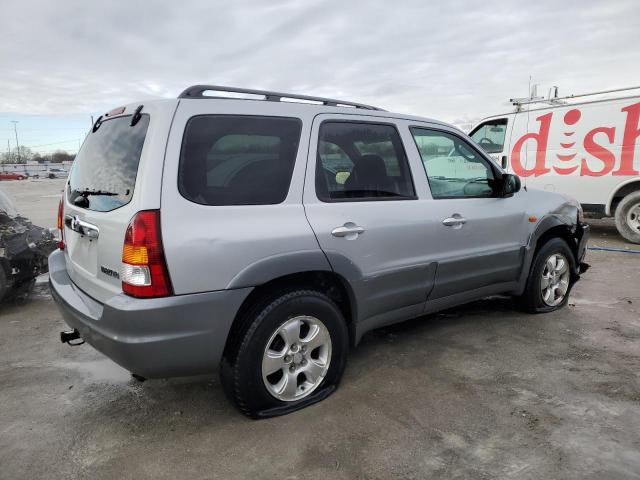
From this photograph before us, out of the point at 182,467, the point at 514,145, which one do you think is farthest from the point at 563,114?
the point at 182,467

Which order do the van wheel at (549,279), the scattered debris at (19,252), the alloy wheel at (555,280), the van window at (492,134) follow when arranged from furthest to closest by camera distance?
the van window at (492,134) → the scattered debris at (19,252) → the alloy wheel at (555,280) → the van wheel at (549,279)

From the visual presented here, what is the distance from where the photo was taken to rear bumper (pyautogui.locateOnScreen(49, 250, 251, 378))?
227 cm

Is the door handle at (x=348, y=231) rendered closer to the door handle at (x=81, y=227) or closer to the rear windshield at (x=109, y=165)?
the rear windshield at (x=109, y=165)

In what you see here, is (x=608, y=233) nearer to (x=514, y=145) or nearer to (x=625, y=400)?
(x=514, y=145)

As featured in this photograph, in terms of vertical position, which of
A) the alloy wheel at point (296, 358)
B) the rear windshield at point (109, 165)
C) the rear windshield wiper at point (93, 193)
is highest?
the rear windshield at point (109, 165)

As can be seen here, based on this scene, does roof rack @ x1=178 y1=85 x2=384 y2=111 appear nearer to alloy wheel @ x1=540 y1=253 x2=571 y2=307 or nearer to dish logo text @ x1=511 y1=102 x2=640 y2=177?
alloy wheel @ x1=540 y1=253 x2=571 y2=307

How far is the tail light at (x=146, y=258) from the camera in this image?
2.25m

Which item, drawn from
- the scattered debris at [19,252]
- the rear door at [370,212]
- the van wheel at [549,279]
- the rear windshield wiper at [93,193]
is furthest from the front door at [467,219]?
the scattered debris at [19,252]

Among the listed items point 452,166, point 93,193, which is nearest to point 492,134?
point 452,166

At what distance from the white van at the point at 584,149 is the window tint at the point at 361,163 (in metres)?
5.30

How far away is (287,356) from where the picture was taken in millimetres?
2705

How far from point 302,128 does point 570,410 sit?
2261mm

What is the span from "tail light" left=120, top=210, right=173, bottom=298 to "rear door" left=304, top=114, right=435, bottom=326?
86 cm

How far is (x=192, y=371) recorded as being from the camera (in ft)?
8.05
